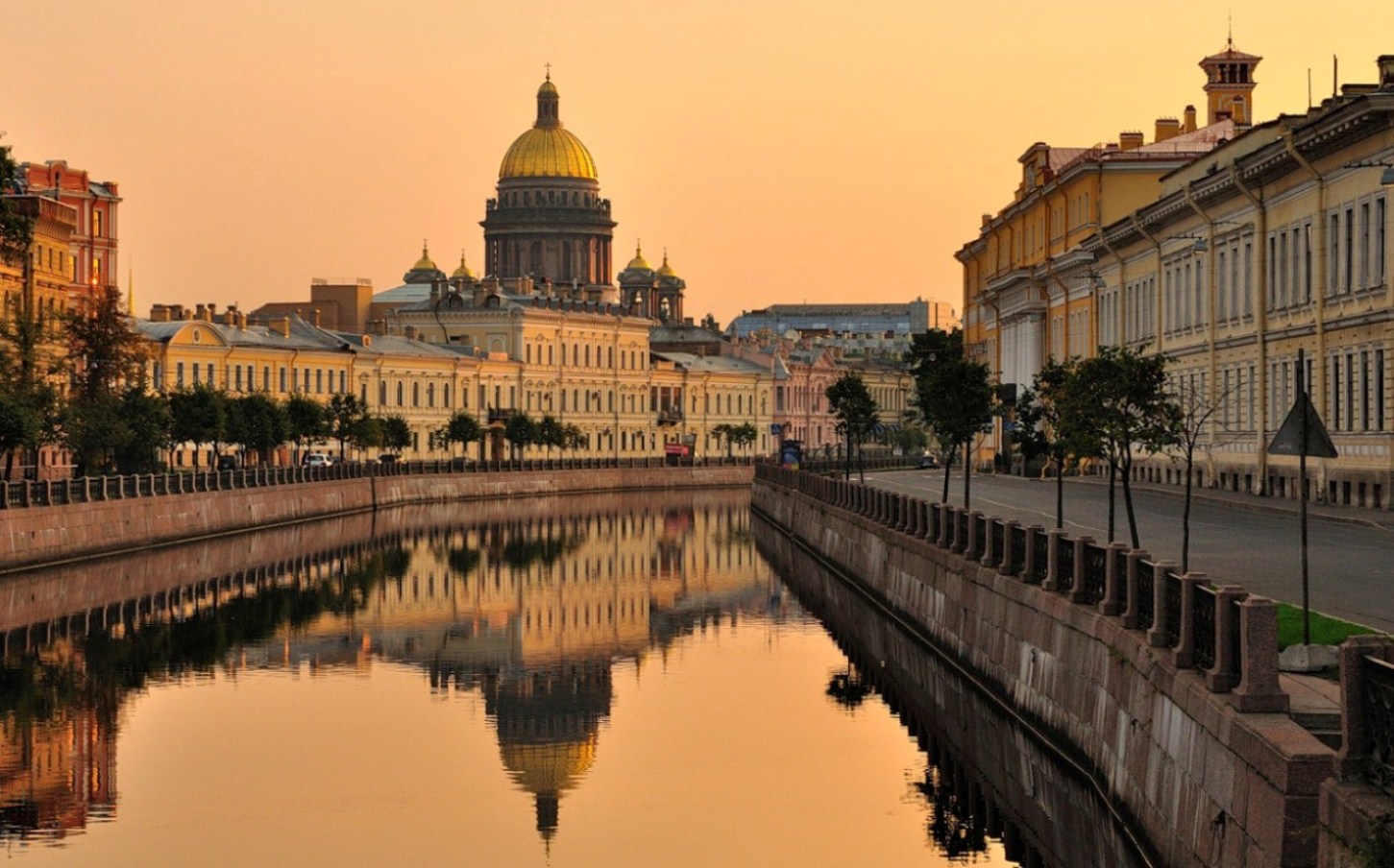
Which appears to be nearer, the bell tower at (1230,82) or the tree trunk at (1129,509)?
the tree trunk at (1129,509)

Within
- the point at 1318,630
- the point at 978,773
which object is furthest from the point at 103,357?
the point at 1318,630

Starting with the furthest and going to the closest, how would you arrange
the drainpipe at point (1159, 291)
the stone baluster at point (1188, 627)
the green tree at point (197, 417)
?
the green tree at point (197, 417), the drainpipe at point (1159, 291), the stone baluster at point (1188, 627)

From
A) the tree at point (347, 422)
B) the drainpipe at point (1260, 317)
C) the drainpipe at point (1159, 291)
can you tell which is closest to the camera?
the drainpipe at point (1260, 317)

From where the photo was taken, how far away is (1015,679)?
2698 cm

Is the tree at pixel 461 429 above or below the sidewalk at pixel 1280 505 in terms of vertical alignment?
above

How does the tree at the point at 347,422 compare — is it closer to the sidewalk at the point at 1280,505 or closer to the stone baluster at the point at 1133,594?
the sidewalk at the point at 1280,505

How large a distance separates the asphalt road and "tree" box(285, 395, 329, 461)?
154 feet

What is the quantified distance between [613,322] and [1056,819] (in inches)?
5408

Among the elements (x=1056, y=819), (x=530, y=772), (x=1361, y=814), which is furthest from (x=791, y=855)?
(x=1361, y=814)

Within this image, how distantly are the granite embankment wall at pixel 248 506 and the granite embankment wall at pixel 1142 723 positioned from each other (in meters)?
24.0

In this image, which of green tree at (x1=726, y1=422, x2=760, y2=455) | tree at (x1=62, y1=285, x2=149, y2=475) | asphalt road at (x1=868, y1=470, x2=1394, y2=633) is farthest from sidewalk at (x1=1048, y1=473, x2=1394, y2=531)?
green tree at (x1=726, y1=422, x2=760, y2=455)

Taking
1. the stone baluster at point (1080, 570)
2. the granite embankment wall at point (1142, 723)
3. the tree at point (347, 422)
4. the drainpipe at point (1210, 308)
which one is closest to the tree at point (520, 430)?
the tree at point (347, 422)

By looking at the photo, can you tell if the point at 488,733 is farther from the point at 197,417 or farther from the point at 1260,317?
the point at 197,417

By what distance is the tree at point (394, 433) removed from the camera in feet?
396
